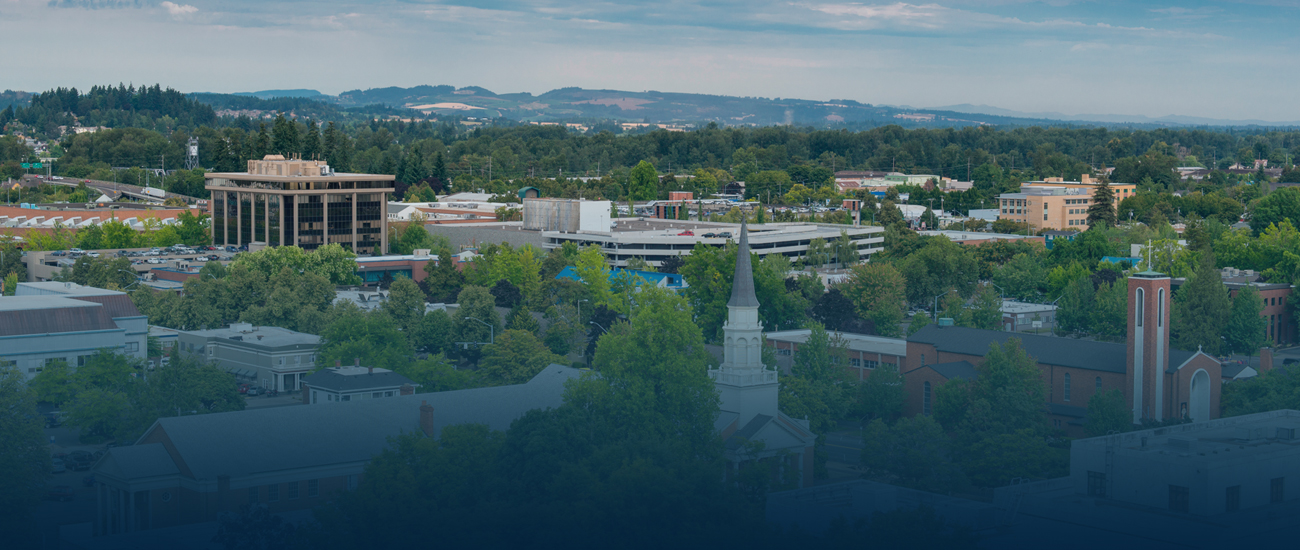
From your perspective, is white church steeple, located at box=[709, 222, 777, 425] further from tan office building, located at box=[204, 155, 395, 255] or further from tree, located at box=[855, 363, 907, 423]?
tan office building, located at box=[204, 155, 395, 255]

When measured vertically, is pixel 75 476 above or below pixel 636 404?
below

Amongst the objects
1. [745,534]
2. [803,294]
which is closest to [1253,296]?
[803,294]

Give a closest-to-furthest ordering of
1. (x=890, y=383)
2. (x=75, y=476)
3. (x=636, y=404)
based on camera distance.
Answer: (x=636, y=404) < (x=75, y=476) < (x=890, y=383)

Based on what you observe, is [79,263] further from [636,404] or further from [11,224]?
[636,404]

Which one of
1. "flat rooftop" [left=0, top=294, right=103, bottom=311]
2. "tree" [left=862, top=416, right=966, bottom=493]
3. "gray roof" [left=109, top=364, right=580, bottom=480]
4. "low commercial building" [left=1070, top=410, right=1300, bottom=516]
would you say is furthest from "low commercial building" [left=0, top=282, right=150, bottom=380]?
"low commercial building" [left=1070, top=410, right=1300, bottom=516]

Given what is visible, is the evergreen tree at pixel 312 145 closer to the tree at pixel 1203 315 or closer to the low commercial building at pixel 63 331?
the low commercial building at pixel 63 331

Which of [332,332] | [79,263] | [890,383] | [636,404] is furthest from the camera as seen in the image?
[79,263]

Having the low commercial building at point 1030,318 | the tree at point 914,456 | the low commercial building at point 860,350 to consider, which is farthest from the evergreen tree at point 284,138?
the tree at point 914,456
